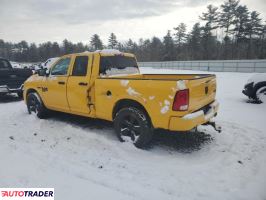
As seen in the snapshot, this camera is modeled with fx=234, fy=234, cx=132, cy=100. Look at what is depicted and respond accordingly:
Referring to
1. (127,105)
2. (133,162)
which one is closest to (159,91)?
(127,105)

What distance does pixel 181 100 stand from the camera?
3879mm

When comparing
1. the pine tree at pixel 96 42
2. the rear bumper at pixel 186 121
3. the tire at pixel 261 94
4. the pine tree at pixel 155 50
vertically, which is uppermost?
the pine tree at pixel 96 42

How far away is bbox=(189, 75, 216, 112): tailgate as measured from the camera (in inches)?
158

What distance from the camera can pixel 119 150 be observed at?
461 cm

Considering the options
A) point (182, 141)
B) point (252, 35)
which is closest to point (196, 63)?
point (252, 35)

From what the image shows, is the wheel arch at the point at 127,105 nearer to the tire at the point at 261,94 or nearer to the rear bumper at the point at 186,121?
the rear bumper at the point at 186,121

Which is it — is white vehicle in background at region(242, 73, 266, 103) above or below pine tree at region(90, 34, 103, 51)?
below

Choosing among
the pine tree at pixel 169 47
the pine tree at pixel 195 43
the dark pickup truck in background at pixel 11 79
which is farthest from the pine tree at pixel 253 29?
the dark pickup truck in background at pixel 11 79

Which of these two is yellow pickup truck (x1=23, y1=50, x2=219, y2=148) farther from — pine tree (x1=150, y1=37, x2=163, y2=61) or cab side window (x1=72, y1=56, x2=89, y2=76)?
pine tree (x1=150, y1=37, x2=163, y2=61)

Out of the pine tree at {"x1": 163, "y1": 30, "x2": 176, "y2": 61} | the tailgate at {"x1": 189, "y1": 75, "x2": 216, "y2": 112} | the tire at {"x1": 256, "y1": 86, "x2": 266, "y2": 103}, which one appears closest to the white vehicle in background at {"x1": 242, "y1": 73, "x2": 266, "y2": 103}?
the tire at {"x1": 256, "y1": 86, "x2": 266, "y2": 103}

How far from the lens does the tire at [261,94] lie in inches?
334

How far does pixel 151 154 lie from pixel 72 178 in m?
1.55

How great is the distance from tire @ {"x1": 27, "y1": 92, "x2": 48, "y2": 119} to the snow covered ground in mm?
518

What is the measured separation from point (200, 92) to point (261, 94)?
5.46 metres
